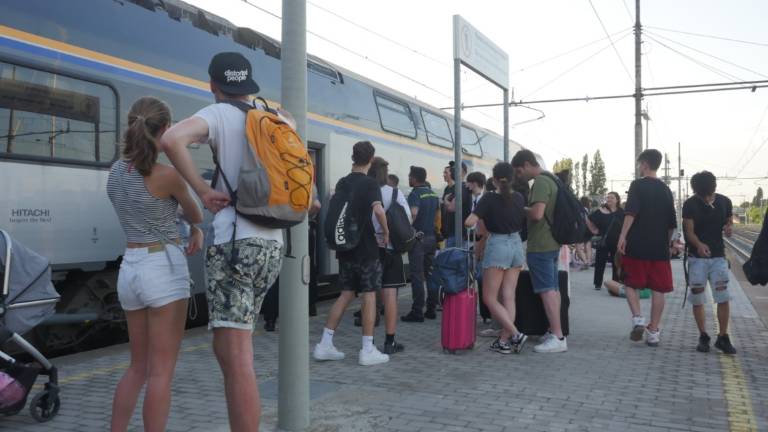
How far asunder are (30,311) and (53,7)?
304 centimetres

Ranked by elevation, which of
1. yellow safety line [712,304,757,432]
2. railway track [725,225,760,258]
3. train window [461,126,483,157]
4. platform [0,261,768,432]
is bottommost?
railway track [725,225,760,258]

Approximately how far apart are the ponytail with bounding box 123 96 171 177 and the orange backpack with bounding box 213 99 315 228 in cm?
36

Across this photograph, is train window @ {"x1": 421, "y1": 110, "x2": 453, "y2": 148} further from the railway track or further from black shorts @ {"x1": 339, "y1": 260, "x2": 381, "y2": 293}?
black shorts @ {"x1": 339, "y1": 260, "x2": 381, "y2": 293}

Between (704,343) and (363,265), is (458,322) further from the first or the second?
(704,343)

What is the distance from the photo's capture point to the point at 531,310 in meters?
6.84

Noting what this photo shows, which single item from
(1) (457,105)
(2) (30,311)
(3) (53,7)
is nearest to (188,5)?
(3) (53,7)

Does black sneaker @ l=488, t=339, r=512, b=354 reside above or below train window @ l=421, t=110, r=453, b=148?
below

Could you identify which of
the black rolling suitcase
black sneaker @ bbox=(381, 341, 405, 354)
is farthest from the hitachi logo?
the black rolling suitcase

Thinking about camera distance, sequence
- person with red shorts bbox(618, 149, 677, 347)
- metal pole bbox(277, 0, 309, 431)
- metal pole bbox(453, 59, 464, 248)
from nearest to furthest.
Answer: metal pole bbox(277, 0, 309, 431)
person with red shorts bbox(618, 149, 677, 347)
metal pole bbox(453, 59, 464, 248)

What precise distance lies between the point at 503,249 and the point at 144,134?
3872mm

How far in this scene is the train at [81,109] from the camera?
5.46m

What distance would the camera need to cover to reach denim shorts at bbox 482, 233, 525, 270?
20.4 feet

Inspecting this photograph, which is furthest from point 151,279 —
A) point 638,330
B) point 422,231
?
point 422,231

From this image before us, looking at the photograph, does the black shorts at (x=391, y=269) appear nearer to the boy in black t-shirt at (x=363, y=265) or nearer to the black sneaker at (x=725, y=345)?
the boy in black t-shirt at (x=363, y=265)
